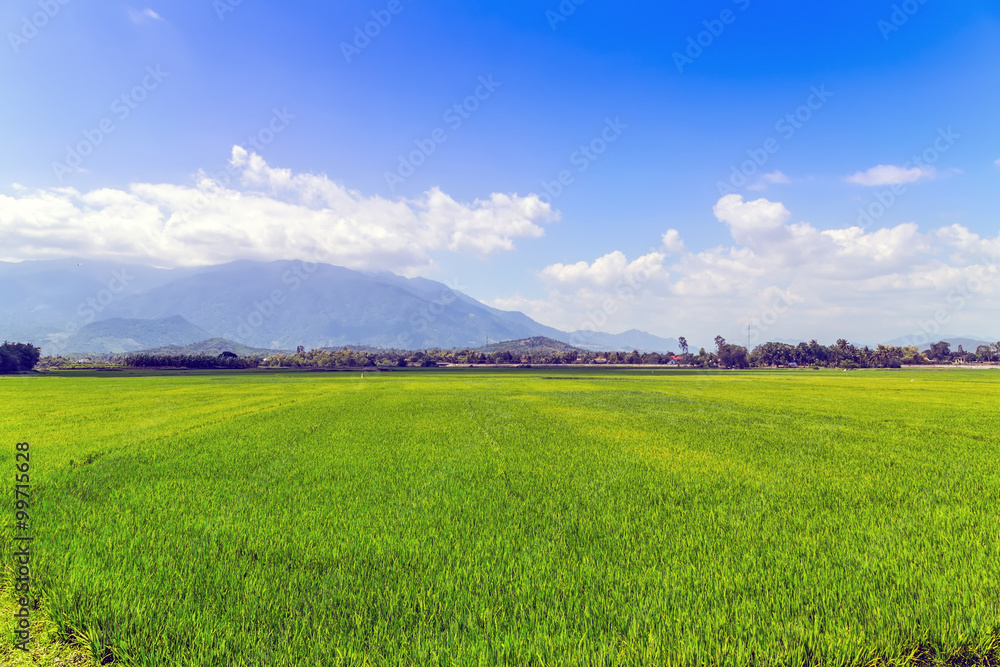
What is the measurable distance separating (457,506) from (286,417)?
20.8 metres

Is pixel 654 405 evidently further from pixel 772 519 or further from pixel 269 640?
pixel 269 640

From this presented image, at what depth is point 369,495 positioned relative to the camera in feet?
34.1

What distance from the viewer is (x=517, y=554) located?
22.9 feet

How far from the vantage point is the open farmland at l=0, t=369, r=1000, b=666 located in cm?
476

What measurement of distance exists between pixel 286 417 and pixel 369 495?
61.9ft

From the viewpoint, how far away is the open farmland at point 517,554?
4758mm

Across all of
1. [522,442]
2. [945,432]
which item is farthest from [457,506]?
[945,432]

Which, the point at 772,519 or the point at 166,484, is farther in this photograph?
the point at 166,484

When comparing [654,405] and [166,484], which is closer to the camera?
[166,484]

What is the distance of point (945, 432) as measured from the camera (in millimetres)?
21016

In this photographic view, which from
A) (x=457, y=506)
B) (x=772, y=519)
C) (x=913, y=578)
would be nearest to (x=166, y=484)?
(x=457, y=506)

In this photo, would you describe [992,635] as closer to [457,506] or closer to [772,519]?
[772,519]

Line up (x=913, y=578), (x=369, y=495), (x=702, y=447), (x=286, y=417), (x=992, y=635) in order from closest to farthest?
(x=992, y=635) < (x=913, y=578) < (x=369, y=495) < (x=702, y=447) < (x=286, y=417)

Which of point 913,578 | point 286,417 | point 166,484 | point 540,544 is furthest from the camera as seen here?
point 286,417
